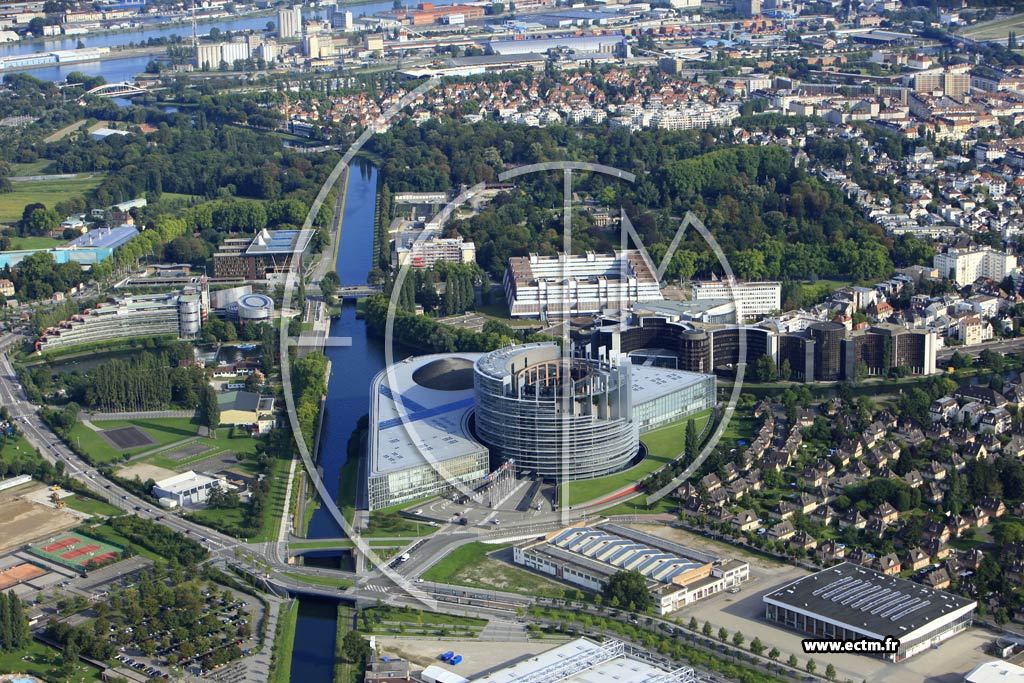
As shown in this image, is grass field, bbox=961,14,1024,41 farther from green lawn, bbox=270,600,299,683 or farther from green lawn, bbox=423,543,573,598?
green lawn, bbox=270,600,299,683

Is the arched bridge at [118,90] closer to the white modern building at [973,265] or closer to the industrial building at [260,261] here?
the industrial building at [260,261]

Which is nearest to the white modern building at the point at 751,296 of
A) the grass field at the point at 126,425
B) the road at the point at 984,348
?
the road at the point at 984,348

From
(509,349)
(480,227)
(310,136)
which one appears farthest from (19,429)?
(310,136)

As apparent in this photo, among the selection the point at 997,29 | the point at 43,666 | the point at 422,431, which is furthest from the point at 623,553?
the point at 997,29

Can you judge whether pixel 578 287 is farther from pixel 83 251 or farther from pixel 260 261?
pixel 83 251

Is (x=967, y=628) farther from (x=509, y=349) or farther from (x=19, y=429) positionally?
(x=19, y=429)

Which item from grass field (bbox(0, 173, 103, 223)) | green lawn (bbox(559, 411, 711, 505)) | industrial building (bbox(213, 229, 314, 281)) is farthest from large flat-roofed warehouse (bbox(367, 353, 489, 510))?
grass field (bbox(0, 173, 103, 223))
